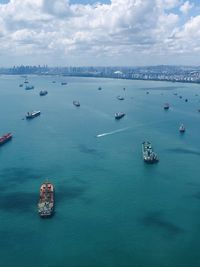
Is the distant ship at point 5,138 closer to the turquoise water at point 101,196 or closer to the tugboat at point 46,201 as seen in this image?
the turquoise water at point 101,196

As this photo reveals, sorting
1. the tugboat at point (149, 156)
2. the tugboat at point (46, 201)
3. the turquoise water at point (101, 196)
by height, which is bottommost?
the turquoise water at point (101, 196)

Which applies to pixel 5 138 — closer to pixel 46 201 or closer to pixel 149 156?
pixel 149 156

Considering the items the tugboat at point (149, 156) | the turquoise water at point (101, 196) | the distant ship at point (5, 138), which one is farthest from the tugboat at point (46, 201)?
the distant ship at point (5, 138)

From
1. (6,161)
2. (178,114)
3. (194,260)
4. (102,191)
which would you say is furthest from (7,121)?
(194,260)

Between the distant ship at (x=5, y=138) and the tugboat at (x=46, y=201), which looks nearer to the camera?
the tugboat at (x=46, y=201)

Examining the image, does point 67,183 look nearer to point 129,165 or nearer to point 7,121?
point 129,165

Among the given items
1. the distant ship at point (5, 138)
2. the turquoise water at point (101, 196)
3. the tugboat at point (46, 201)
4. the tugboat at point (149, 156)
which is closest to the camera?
the turquoise water at point (101, 196)

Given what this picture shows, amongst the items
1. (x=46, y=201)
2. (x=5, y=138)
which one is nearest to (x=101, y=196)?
(x=46, y=201)
